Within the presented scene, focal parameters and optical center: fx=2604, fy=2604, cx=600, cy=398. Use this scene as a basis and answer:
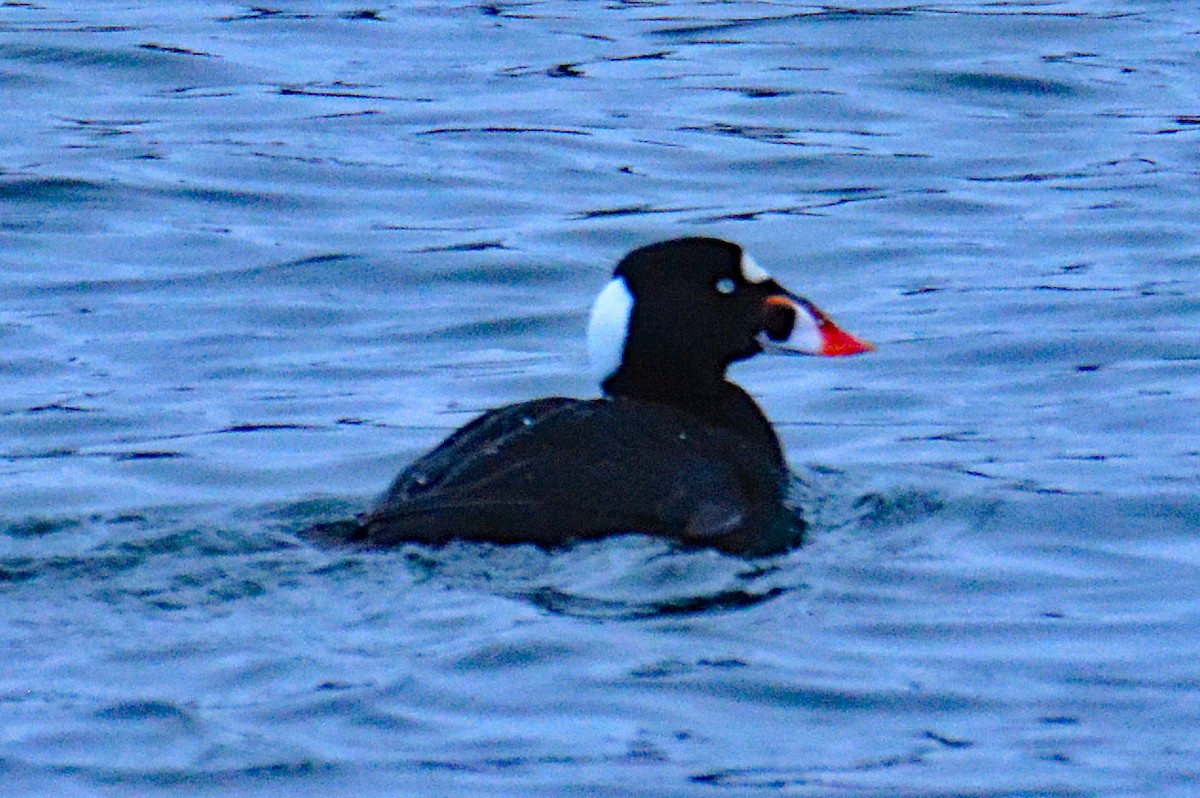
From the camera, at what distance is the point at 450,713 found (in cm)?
519

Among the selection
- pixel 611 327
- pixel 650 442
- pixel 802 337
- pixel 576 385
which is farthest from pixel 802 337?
pixel 576 385

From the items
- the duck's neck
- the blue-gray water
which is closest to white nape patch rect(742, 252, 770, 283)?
the duck's neck

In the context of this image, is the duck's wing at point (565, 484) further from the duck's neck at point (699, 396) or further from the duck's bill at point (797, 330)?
the duck's bill at point (797, 330)

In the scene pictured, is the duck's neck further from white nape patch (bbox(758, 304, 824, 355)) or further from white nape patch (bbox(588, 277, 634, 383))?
white nape patch (bbox(758, 304, 824, 355))

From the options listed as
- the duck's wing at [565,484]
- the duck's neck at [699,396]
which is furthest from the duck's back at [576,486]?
the duck's neck at [699,396]

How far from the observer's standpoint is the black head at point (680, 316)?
278 inches

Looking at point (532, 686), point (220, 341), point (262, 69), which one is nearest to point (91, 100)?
point (262, 69)

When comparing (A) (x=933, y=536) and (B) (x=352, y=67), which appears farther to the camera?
(B) (x=352, y=67)

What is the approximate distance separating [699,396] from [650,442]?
75cm

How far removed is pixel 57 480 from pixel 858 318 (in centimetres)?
324

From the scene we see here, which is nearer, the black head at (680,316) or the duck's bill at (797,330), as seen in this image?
the black head at (680,316)

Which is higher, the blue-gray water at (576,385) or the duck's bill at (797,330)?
the duck's bill at (797,330)

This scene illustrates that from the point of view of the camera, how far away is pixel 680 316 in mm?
7078

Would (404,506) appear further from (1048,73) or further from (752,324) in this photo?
(1048,73)
